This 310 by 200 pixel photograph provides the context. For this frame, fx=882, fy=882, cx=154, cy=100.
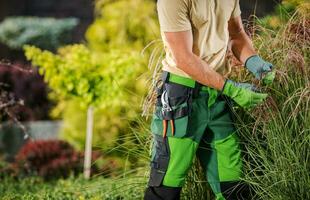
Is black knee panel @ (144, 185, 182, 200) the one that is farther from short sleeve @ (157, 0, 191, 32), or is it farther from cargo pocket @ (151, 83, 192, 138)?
short sleeve @ (157, 0, 191, 32)

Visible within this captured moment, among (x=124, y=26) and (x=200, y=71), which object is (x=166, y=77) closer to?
(x=200, y=71)

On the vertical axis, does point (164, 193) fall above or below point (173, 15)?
below

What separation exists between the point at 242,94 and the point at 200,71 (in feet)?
0.80

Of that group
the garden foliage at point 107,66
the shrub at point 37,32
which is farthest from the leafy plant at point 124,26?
the shrub at point 37,32

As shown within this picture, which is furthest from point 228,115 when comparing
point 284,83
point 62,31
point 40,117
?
point 62,31

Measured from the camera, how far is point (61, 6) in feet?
43.5

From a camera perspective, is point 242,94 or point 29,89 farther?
point 29,89

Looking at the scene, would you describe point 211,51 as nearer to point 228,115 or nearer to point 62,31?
point 228,115

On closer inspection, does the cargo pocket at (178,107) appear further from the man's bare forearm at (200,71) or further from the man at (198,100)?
the man's bare forearm at (200,71)

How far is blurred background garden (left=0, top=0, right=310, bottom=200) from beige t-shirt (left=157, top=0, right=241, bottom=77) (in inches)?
13.6

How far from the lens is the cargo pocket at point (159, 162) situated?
441cm

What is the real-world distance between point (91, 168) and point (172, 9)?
402cm

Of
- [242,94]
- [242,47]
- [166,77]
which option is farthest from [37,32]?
[242,94]

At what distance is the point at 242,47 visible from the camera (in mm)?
4613
